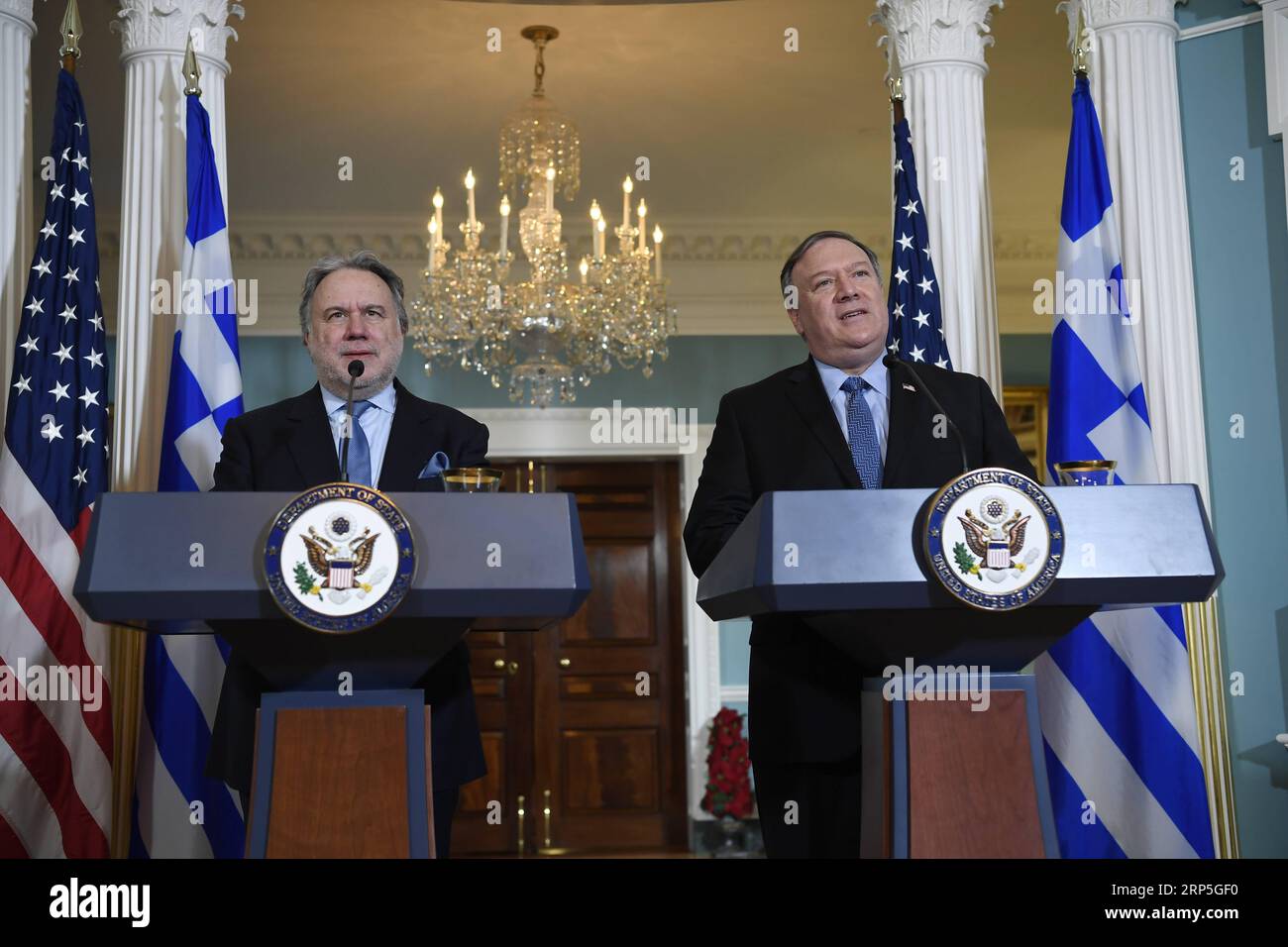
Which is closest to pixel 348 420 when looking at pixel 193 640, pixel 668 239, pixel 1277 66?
pixel 193 640

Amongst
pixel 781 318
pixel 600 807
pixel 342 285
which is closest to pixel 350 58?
pixel 781 318

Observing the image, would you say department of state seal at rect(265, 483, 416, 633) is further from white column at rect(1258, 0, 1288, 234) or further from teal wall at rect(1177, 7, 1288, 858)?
white column at rect(1258, 0, 1288, 234)

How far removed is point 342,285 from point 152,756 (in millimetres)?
1629

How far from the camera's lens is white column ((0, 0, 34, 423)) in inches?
135

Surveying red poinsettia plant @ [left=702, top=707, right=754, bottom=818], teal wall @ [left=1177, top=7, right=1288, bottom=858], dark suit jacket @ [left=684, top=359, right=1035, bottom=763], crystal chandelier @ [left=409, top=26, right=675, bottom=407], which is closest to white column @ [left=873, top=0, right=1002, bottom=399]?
teal wall @ [left=1177, top=7, right=1288, bottom=858]

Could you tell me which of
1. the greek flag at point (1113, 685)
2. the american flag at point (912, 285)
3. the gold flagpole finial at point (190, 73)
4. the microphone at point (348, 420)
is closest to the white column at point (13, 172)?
the gold flagpole finial at point (190, 73)

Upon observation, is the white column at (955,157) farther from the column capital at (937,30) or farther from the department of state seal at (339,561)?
the department of state seal at (339,561)

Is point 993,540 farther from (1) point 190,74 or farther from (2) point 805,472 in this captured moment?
(1) point 190,74

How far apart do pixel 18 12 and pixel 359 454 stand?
7.10 feet

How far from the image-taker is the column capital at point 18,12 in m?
3.47

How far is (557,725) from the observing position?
7.41 meters

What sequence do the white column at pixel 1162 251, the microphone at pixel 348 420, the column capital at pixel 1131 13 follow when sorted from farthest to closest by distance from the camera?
the column capital at pixel 1131 13 → the white column at pixel 1162 251 → the microphone at pixel 348 420

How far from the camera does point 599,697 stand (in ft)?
24.4

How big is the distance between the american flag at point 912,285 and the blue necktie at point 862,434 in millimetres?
1388
